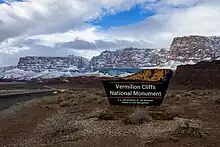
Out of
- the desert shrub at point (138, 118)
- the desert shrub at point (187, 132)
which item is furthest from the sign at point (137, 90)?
the desert shrub at point (187, 132)

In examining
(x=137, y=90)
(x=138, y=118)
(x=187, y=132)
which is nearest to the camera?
(x=187, y=132)

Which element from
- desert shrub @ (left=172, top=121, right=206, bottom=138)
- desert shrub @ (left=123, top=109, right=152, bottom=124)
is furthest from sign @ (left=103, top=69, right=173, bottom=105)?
desert shrub @ (left=172, top=121, right=206, bottom=138)

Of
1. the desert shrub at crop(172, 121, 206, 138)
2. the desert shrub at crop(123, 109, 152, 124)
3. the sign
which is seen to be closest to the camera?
the desert shrub at crop(172, 121, 206, 138)

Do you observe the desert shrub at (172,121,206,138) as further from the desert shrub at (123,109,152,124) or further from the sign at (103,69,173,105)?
the sign at (103,69,173,105)

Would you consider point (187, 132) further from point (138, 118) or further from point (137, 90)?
point (137, 90)

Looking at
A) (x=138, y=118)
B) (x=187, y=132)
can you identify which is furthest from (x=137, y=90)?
(x=187, y=132)

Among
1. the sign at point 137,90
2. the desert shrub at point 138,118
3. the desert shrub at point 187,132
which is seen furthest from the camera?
the sign at point 137,90

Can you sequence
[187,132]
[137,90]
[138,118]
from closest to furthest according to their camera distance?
[187,132]
[138,118]
[137,90]

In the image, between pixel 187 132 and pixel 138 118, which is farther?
pixel 138 118

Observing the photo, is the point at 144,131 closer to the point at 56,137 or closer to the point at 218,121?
the point at 56,137

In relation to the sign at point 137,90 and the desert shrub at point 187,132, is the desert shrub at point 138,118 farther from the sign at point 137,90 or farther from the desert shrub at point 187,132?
the sign at point 137,90

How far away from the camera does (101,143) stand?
13641 millimetres

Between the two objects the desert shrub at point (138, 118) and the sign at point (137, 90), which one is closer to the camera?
the desert shrub at point (138, 118)

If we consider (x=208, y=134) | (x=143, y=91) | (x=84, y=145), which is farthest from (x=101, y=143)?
(x=143, y=91)
